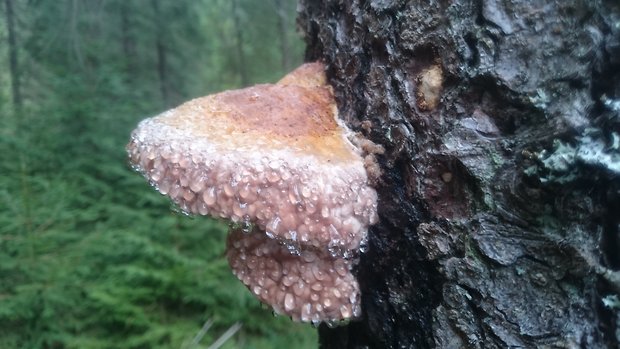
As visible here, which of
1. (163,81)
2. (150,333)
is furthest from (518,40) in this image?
(163,81)

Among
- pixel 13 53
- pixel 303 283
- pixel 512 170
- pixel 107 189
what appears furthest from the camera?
pixel 13 53

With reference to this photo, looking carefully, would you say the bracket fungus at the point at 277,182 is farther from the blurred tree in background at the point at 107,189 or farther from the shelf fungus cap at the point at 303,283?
the blurred tree in background at the point at 107,189

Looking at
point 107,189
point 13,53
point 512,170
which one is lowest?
point 107,189

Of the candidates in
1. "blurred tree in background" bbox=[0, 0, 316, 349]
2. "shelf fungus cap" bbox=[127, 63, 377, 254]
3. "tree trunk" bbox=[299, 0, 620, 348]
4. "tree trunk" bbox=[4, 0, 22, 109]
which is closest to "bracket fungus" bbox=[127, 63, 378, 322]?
"shelf fungus cap" bbox=[127, 63, 377, 254]

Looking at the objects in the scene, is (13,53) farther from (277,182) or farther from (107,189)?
(277,182)

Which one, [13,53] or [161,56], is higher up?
[161,56]

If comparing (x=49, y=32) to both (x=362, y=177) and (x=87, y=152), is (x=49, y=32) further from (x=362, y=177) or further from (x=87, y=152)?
(x=362, y=177)

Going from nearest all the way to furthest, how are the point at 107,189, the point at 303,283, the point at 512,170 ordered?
the point at 512,170, the point at 303,283, the point at 107,189

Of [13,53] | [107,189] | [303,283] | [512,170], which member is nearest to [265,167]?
[303,283]
